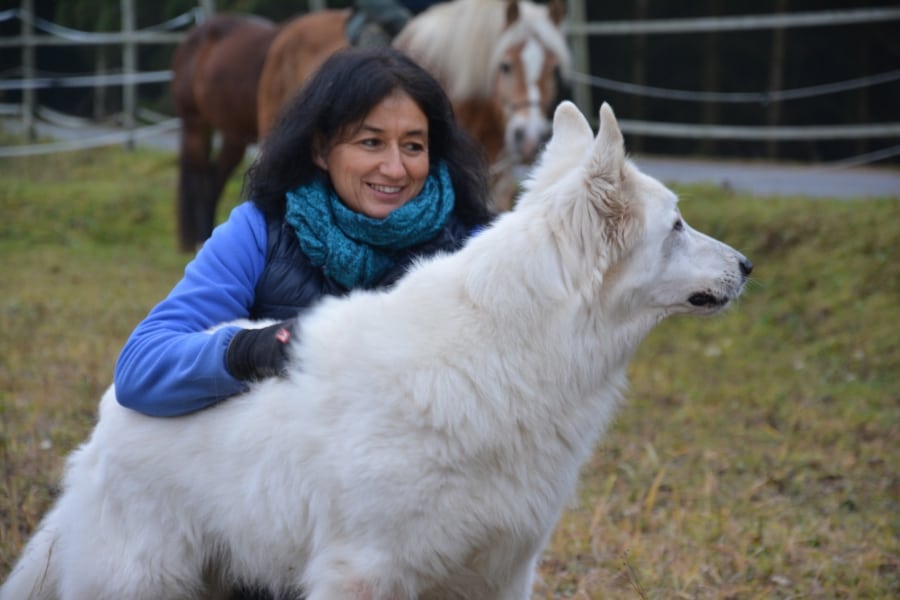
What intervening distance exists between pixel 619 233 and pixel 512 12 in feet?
19.4

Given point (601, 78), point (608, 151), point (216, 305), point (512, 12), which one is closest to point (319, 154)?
point (216, 305)

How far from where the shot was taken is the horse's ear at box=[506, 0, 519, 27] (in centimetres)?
841

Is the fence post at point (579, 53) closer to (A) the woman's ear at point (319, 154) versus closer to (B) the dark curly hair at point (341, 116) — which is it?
(B) the dark curly hair at point (341, 116)

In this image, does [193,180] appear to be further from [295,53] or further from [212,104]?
[295,53]

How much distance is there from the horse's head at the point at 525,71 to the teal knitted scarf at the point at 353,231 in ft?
16.4

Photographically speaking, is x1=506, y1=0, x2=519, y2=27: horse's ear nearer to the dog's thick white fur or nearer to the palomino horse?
the palomino horse

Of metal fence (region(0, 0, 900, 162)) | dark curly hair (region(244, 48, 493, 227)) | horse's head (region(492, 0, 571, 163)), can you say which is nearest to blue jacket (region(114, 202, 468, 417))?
dark curly hair (region(244, 48, 493, 227))

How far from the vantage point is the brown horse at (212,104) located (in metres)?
10.8

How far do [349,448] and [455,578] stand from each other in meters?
0.46

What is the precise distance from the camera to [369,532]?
9.16 ft

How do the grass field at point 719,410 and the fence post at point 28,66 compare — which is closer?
the grass field at point 719,410

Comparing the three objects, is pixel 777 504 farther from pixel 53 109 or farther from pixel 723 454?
pixel 53 109

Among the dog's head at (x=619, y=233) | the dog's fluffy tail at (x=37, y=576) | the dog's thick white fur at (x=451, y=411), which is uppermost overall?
the dog's head at (x=619, y=233)

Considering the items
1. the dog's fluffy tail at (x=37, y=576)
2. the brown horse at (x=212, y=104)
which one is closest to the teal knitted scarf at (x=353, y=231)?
the dog's fluffy tail at (x=37, y=576)
